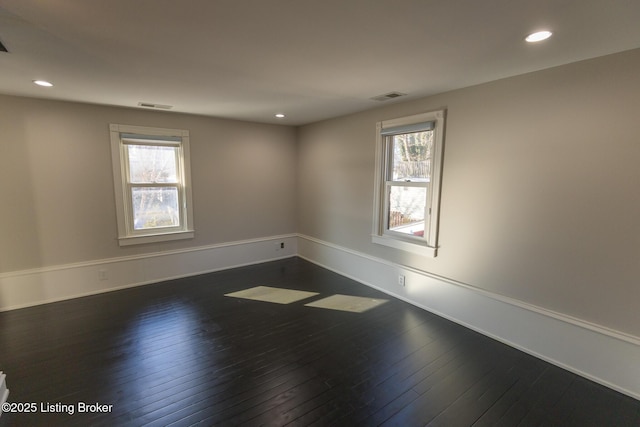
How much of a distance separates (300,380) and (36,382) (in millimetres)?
1975

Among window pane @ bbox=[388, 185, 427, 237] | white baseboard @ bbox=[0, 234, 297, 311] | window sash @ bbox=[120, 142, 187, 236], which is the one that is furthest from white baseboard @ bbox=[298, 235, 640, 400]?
window sash @ bbox=[120, 142, 187, 236]

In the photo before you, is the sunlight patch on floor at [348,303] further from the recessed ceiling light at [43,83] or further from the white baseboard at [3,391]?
the recessed ceiling light at [43,83]

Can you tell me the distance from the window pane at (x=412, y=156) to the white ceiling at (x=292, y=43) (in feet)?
1.85

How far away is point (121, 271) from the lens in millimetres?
4012

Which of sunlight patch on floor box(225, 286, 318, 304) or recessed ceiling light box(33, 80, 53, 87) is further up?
recessed ceiling light box(33, 80, 53, 87)

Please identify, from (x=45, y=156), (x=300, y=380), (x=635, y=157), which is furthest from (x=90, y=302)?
(x=635, y=157)

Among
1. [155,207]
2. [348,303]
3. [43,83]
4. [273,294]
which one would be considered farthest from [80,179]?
[348,303]

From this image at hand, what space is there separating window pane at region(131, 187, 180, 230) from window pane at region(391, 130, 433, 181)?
3222 millimetres

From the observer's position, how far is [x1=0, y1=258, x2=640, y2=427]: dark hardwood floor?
6.34 feet

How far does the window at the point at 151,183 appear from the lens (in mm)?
3949

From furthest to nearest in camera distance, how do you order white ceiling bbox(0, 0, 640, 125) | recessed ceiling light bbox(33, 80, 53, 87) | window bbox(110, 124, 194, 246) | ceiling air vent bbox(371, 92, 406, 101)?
window bbox(110, 124, 194, 246) → ceiling air vent bbox(371, 92, 406, 101) → recessed ceiling light bbox(33, 80, 53, 87) → white ceiling bbox(0, 0, 640, 125)

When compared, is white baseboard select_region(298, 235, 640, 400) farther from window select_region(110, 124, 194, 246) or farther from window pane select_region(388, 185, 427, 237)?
window select_region(110, 124, 194, 246)

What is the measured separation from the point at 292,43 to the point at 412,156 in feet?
6.97

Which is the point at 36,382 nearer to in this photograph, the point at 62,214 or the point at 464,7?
the point at 62,214
